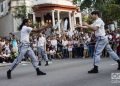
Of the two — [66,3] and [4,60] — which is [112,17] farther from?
[4,60]

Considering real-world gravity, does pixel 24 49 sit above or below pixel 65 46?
above

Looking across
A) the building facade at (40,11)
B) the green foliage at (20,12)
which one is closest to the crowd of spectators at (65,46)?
the green foliage at (20,12)

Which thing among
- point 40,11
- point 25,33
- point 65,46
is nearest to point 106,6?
point 40,11

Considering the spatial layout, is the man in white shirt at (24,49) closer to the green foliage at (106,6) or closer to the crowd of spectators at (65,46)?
the crowd of spectators at (65,46)

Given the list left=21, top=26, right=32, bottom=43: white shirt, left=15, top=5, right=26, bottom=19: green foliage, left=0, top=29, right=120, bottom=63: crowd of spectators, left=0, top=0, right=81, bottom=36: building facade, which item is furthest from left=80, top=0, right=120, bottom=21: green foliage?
left=21, top=26, right=32, bottom=43: white shirt

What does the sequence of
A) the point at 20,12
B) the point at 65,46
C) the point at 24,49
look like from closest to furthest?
the point at 24,49 → the point at 65,46 → the point at 20,12

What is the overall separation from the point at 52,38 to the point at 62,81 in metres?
17.5

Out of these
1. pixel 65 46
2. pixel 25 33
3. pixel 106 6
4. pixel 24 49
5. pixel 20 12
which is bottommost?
pixel 65 46

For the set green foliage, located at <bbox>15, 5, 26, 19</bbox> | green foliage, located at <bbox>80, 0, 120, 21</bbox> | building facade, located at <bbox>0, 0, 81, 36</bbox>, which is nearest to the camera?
green foliage, located at <bbox>15, 5, 26, 19</bbox>

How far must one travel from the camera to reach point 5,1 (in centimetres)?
4834

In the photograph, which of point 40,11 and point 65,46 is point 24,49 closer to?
point 65,46

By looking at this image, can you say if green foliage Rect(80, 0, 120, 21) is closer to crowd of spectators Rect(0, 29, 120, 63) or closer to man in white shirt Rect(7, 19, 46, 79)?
crowd of spectators Rect(0, 29, 120, 63)

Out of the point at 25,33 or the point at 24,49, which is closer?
the point at 24,49

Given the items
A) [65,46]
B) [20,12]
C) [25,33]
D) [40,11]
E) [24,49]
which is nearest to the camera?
[24,49]
